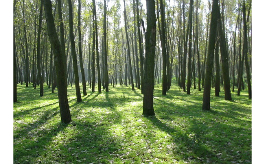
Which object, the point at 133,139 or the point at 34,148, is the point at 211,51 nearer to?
the point at 133,139

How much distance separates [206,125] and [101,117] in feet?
17.2

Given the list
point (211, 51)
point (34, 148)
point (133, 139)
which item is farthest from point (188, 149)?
point (211, 51)

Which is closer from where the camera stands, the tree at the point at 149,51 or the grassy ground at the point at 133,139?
the grassy ground at the point at 133,139

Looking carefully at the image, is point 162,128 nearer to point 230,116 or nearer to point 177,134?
point 177,134

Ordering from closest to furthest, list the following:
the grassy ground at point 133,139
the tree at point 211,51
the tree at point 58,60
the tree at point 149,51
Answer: the grassy ground at point 133,139 → the tree at point 58,60 → the tree at point 149,51 → the tree at point 211,51

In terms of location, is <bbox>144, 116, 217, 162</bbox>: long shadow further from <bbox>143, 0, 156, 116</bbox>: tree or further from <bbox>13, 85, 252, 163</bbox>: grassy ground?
<bbox>143, 0, 156, 116</bbox>: tree

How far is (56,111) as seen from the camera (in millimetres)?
12477

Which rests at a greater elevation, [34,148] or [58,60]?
[58,60]

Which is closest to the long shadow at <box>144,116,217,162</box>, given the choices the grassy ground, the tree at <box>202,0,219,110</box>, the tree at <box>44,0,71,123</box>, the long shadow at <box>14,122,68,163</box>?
the grassy ground

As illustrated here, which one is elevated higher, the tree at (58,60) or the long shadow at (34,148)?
the tree at (58,60)

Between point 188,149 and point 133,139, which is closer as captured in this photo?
point 188,149

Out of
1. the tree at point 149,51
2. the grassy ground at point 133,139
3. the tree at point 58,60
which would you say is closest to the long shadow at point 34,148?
the grassy ground at point 133,139

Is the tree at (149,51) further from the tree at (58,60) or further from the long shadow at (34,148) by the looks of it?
the long shadow at (34,148)

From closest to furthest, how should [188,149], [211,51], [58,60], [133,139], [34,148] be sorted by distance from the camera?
[188,149], [34,148], [133,139], [58,60], [211,51]
